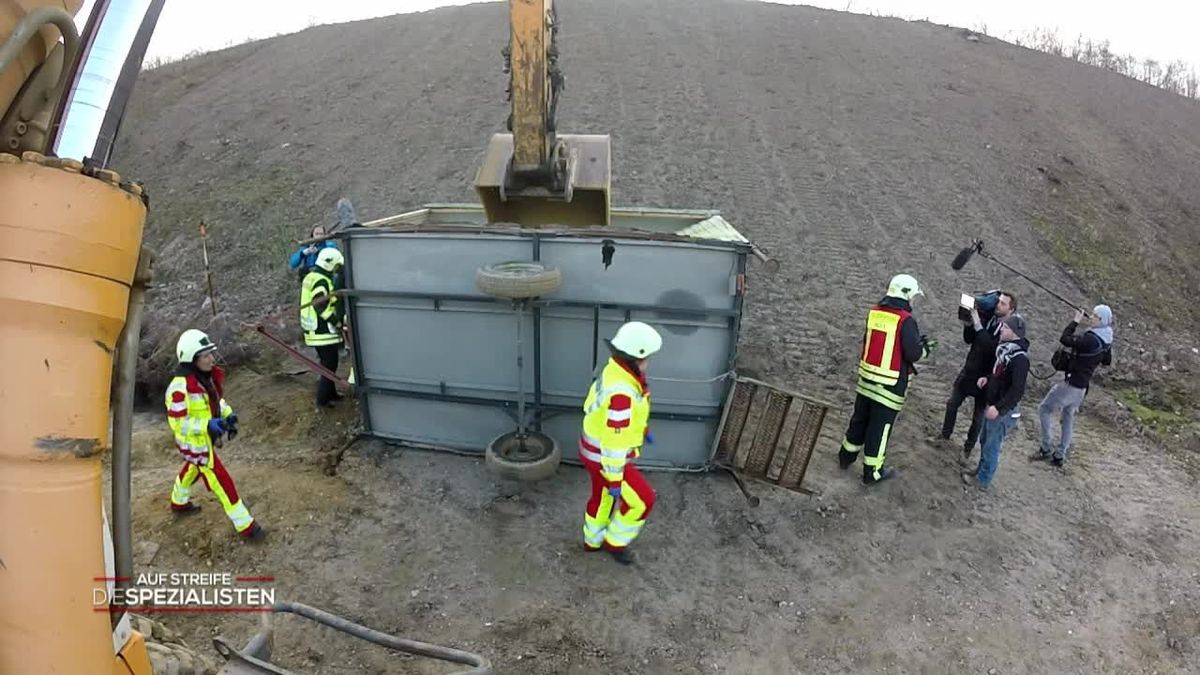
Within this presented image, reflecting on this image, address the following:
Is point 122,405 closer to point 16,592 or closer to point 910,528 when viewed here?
point 16,592

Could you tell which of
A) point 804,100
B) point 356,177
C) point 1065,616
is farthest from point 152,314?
point 804,100

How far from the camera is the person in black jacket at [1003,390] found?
6121 millimetres

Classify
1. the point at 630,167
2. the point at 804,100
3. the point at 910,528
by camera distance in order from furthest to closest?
the point at 804,100, the point at 630,167, the point at 910,528

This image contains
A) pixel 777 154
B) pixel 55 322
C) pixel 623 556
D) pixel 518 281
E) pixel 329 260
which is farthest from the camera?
pixel 777 154

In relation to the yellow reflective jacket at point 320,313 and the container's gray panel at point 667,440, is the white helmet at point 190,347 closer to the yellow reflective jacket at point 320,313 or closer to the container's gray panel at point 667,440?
the yellow reflective jacket at point 320,313

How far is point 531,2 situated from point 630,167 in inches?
373

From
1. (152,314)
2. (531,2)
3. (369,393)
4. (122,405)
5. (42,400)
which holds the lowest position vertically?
(152,314)

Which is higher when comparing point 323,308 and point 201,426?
point 323,308

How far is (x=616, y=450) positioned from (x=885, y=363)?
2.75 meters

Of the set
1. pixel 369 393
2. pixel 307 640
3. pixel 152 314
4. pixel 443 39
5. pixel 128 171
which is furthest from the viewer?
pixel 443 39

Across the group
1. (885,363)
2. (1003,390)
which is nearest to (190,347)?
(885,363)

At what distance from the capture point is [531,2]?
5320 millimetres

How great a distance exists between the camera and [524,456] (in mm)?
5910

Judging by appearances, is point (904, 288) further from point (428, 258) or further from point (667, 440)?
point (428, 258)
